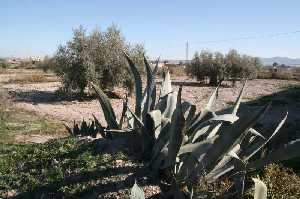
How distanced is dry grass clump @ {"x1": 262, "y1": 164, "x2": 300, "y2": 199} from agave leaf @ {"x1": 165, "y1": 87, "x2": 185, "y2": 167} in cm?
148

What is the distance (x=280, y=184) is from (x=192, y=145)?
183 cm

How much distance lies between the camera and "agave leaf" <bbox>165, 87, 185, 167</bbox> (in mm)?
4059

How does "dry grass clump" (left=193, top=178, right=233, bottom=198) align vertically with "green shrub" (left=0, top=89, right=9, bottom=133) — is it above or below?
above

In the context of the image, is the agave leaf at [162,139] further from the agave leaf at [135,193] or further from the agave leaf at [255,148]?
the agave leaf at [135,193]

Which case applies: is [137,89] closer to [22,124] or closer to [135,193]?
[135,193]

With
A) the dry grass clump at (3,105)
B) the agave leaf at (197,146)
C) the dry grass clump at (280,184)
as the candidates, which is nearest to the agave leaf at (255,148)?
the dry grass clump at (280,184)

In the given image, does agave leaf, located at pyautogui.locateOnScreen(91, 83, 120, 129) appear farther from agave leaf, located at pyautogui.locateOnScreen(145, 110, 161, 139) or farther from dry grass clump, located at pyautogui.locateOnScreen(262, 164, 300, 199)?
dry grass clump, located at pyautogui.locateOnScreen(262, 164, 300, 199)

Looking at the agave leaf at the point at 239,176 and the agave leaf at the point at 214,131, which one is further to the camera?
the agave leaf at the point at 214,131

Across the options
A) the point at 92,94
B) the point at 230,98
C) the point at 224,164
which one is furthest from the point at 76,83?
the point at 224,164

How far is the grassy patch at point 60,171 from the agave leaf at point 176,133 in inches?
39.7

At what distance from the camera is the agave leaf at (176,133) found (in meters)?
4.06

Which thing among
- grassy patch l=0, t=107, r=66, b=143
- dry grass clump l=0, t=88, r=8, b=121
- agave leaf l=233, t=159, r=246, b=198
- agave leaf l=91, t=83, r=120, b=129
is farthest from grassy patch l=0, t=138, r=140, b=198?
dry grass clump l=0, t=88, r=8, b=121

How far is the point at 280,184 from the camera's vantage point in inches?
218

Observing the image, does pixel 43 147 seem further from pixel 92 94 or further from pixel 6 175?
pixel 92 94
